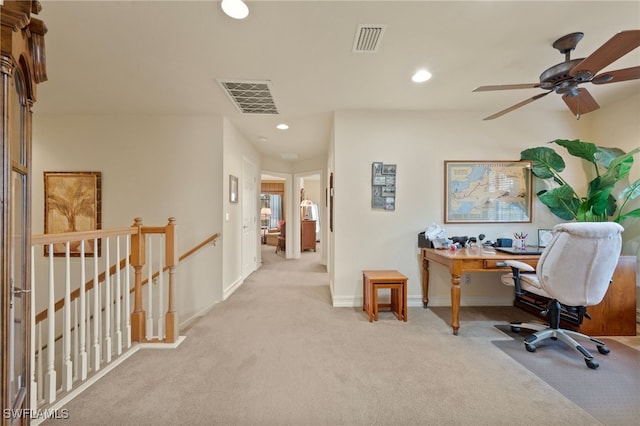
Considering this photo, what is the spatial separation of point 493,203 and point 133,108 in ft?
14.8

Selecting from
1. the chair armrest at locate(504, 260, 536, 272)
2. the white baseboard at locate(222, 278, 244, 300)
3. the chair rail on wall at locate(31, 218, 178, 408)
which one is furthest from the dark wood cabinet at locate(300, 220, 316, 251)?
the chair armrest at locate(504, 260, 536, 272)

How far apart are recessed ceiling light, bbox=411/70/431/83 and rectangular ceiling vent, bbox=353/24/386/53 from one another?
576 mm

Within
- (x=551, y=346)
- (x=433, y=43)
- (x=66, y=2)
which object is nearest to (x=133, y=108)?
(x=66, y=2)

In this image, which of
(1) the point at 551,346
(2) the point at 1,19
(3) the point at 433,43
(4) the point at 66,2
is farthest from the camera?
(1) the point at 551,346

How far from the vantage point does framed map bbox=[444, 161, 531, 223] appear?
317cm

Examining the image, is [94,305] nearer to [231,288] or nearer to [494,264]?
[231,288]

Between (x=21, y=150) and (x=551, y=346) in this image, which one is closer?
(x=21, y=150)

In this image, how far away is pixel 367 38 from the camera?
6.21 ft

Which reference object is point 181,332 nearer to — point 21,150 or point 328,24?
point 21,150

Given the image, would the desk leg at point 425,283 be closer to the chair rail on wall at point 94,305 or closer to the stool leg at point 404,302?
the stool leg at point 404,302

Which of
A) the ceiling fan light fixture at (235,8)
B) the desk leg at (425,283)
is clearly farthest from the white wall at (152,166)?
the desk leg at (425,283)

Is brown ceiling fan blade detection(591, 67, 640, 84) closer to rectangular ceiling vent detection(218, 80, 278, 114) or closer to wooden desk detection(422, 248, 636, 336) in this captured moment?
wooden desk detection(422, 248, 636, 336)

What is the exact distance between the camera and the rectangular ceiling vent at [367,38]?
179 cm

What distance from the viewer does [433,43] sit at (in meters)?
1.96
